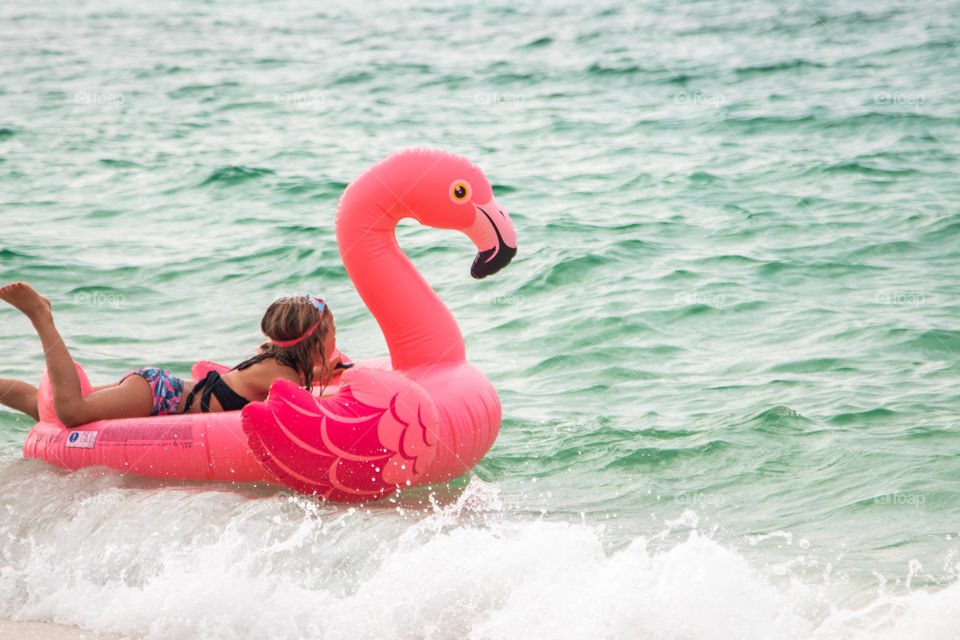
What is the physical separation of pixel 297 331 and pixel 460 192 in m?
0.95

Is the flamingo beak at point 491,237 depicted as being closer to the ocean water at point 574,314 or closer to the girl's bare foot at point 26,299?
the ocean water at point 574,314

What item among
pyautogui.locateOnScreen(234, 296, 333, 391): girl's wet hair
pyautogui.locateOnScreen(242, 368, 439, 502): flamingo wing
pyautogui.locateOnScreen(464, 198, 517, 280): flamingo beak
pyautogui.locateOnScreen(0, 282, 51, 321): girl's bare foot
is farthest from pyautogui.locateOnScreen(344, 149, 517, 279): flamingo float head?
pyautogui.locateOnScreen(0, 282, 51, 321): girl's bare foot

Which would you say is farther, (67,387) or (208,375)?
(208,375)

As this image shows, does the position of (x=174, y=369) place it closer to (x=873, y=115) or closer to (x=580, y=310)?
(x=580, y=310)

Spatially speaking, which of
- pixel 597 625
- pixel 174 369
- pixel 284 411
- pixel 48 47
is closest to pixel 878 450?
pixel 597 625

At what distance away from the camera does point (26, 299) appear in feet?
14.0

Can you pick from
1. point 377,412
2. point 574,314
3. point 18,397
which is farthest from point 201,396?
point 574,314

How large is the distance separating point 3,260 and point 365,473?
564 centimetres

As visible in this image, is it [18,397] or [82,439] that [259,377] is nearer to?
[82,439]

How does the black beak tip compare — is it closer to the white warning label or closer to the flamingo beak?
the flamingo beak

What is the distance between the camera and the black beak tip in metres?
4.61

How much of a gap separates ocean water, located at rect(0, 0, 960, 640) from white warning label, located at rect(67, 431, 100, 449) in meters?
0.16

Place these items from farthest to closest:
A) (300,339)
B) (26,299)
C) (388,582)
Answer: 1. (300,339)
2. (26,299)
3. (388,582)

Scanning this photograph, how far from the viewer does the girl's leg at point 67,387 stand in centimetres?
429
